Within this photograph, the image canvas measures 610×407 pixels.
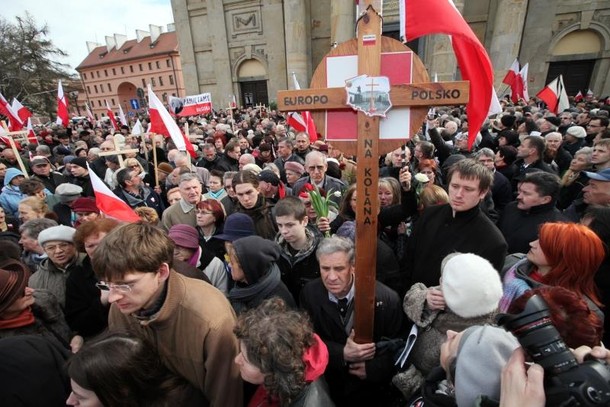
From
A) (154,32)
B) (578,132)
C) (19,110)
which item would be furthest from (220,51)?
(154,32)

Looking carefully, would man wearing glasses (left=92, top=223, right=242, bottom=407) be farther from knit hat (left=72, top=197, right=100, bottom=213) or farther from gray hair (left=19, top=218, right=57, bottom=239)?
knit hat (left=72, top=197, right=100, bottom=213)

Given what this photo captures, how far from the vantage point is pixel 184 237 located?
249 cm

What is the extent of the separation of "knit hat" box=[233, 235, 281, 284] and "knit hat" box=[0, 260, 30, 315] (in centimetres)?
125

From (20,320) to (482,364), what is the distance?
2419 mm

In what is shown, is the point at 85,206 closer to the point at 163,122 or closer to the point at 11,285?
the point at 11,285

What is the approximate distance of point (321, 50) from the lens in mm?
21500

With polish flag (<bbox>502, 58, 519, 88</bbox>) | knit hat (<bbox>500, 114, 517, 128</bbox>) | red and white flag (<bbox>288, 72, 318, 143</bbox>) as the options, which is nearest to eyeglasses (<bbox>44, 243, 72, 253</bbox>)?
red and white flag (<bbox>288, 72, 318, 143</bbox>)

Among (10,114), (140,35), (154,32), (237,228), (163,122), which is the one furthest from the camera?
(140,35)

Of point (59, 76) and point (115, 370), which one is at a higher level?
point (59, 76)

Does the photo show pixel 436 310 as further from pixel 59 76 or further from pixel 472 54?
pixel 59 76

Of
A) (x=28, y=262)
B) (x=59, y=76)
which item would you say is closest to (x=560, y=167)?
(x=28, y=262)

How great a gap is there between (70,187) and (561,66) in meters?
23.9

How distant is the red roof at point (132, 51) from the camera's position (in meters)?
45.7

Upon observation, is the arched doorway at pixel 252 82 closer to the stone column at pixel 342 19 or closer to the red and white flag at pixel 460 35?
the stone column at pixel 342 19
